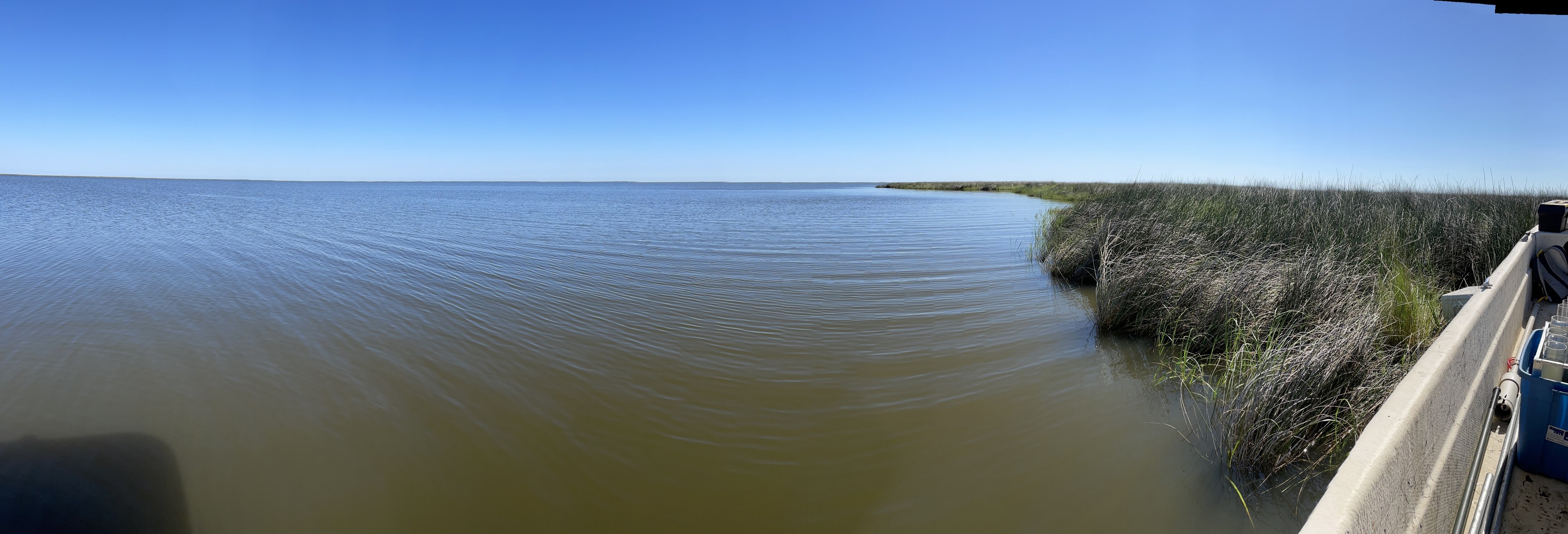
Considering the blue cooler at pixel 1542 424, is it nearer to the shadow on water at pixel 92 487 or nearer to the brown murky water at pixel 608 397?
the brown murky water at pixel 608 397

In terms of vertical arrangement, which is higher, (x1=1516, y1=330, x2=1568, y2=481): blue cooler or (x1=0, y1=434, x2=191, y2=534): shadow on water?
(x1=1516, y1=330, x2=1568, y2=481): blue cooler

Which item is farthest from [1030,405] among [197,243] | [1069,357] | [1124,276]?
[197,243]

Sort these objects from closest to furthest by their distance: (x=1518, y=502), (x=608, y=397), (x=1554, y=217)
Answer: (x=1518, y=502) → (x=608, y=397) → (x=1554, y=217)

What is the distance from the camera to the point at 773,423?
4.01 m

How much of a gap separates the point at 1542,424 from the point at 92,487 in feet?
24.9

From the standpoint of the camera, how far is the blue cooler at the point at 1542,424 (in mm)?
2678

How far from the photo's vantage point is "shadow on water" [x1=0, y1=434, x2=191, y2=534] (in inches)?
115

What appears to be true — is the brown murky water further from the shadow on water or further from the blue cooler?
the blue cooler

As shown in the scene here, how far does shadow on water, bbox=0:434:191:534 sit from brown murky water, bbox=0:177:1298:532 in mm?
118

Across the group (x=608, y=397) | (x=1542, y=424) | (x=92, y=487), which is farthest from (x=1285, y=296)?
(x=92, y=487)

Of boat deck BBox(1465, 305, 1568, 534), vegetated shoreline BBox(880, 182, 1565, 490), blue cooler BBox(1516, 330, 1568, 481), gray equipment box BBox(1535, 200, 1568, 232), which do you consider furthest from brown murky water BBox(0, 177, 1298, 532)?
gray equipment box BBox(1535, 200, 1568, 232)

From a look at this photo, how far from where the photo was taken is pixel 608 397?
4344 millimetres

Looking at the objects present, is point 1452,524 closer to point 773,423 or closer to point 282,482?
point 773,423

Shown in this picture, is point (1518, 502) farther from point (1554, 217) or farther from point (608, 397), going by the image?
point (1554, 217)
